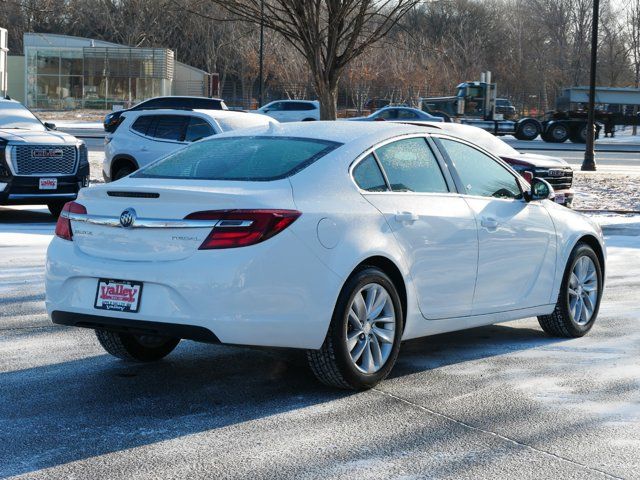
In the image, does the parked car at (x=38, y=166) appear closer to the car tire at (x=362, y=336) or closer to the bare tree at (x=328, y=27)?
the bare tree at (x=328, y=27)

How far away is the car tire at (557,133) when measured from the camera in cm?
4834

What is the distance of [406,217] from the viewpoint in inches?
259

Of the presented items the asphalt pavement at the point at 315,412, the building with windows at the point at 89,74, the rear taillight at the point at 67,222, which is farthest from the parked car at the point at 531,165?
the building with windows at the point at 89,74

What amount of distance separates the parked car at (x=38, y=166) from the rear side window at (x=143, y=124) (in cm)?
201

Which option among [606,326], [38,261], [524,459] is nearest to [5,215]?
Answer: [38,261]

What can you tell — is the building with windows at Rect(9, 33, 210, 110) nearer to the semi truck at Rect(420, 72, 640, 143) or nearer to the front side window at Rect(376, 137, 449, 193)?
the semi truck at Rect(420, 72, 640, 143)

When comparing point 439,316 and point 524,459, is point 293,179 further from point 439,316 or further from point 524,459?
point 524,459

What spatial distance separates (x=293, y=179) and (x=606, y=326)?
140 inches

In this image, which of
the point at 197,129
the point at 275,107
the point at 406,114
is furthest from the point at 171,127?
the point at 275,107

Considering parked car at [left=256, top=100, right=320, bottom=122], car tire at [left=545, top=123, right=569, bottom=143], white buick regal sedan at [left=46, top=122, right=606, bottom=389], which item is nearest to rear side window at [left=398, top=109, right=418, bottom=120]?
parked car at [left=256, top=100, right=320, bottom=122]

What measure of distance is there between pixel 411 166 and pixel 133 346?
2.06m

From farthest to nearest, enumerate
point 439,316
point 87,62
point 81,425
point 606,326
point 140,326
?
1. point 87,62
2. point 606,326
3. point 439,316
4. point 140,326
5. point 81,425

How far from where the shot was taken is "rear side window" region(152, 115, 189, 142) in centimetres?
→ 1839

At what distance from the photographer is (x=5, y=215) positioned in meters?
17.2
